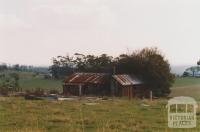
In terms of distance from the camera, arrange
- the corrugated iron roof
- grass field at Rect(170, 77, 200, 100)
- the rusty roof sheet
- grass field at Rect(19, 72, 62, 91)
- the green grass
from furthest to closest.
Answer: grass field at Rect(19, 72, 62, 91) → the green grass → the rusty roof sheet → grass field at Rect(170, 77, 200, 100) → the corrugated iron roof

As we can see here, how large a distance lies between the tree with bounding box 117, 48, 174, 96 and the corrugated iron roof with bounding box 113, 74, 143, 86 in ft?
5.44

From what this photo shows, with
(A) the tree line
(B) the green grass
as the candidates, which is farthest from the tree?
(B) the green grass

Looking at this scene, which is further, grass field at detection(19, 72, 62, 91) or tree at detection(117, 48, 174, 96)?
grass field at detection(19, 72, 62, 91)

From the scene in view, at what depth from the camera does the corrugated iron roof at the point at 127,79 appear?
57.1 meters

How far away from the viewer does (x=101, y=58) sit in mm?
80875

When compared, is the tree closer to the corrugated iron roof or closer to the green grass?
the corrugated iron roof

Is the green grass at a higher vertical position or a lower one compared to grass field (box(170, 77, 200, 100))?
higher

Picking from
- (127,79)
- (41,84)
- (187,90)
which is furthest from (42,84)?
(187,90)

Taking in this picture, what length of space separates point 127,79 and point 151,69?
403 centimetres

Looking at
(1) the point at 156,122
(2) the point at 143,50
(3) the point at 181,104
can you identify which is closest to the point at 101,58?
(2) the point at 143,50

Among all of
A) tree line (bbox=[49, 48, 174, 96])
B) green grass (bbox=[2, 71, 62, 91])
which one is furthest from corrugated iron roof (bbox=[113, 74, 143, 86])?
A: green grass (bbox=[2, 71, 62, 91])

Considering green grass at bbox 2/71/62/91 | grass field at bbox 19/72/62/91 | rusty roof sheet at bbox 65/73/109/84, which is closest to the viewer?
rusty roof sheet at bbox 65/73/109/84

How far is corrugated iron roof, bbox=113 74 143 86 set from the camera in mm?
57062

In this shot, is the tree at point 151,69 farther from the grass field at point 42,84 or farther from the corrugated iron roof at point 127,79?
the grass field at point 42,84
